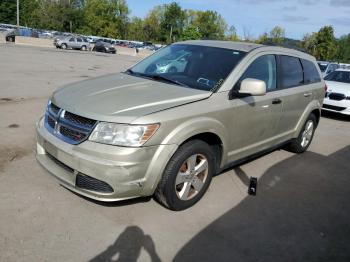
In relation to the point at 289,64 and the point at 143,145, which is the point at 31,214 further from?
the point at 289,64

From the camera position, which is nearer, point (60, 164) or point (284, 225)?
point (60, 164)

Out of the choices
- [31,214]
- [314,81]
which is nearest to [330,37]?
[314,81]

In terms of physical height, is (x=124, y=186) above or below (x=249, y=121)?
below

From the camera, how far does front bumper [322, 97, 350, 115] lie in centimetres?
1059

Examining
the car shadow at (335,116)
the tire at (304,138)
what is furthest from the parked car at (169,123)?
the car shadow at (335,116)

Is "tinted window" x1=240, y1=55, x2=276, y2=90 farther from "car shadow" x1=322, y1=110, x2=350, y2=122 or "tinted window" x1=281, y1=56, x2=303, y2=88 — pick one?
"car shadow" x1=322, y1=110, x2=350, y2=122

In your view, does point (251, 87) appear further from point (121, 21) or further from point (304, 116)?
point (121, 21)

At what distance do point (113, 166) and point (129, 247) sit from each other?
2.47ft

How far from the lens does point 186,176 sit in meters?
4.09

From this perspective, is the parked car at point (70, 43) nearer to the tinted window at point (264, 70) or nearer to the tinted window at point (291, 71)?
the tinted window at point (291, 71)

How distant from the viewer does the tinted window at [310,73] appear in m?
6.24

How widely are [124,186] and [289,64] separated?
345 cm

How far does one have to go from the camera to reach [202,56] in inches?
195

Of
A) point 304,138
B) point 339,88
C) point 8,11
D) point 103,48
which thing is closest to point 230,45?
point 304,138
